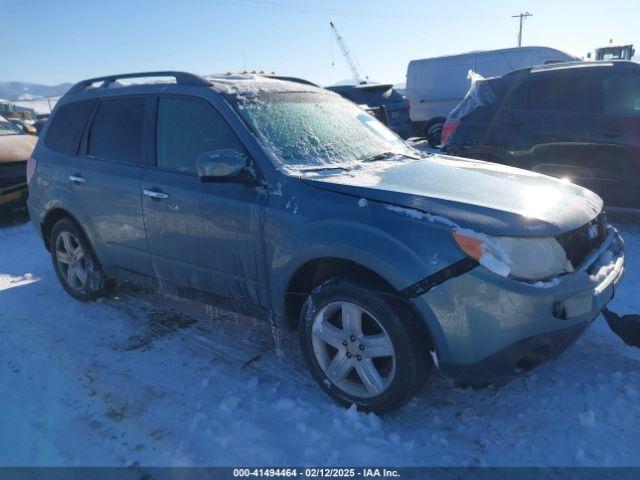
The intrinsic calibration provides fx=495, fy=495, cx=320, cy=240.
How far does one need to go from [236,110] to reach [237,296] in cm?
123

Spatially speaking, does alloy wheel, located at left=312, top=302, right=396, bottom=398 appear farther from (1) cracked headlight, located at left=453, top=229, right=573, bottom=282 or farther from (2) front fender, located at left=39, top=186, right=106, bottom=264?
(2) front fender, located at left=39, top=186, right=106, bottom=264

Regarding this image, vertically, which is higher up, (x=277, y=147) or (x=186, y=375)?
(x=277, y=147)

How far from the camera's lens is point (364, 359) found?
275 cm

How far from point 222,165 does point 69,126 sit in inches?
91.9

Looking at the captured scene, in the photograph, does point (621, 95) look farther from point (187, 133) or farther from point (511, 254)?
point (187, 133)

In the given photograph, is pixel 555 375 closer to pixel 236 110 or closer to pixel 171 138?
pixel 236 110

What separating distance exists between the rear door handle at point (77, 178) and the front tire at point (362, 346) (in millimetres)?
2412

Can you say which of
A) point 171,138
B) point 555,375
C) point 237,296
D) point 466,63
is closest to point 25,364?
point 237,296

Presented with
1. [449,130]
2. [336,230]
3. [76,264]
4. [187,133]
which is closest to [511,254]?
[336,230]

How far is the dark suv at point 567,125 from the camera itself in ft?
18.0

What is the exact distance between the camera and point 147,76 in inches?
157

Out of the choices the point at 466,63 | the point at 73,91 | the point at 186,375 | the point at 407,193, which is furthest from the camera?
the point at 466,63

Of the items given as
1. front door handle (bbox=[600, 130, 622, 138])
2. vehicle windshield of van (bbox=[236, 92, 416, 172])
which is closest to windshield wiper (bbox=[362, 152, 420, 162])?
vehicle windshield of van (bbox=[236, 92, 416, 172])

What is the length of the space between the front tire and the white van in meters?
10.2
